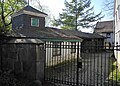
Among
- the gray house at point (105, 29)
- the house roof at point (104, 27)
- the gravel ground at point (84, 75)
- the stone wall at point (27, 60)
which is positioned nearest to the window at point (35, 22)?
the gravel ground at point (84, 75)

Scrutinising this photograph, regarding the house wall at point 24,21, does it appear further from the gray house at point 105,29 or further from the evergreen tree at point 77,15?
the gray house at point 105,29

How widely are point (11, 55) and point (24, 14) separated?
9.20 metres

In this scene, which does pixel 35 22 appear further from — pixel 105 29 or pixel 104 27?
pixel 104 27

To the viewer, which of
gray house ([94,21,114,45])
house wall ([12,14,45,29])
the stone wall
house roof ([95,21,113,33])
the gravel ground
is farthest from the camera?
house roof ([95,21,113,33])

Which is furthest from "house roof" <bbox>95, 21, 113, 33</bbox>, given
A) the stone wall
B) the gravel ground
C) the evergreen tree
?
Result: the stone wall

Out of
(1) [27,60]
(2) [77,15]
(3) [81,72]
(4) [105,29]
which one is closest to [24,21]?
(1) [27,60]

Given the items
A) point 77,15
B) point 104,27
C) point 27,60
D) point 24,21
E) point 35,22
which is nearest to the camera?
point 27,60

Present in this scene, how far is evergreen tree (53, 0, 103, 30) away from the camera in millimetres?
38219

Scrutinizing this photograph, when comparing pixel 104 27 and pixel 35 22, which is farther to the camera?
pixel 104 27

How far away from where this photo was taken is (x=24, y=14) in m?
16.2

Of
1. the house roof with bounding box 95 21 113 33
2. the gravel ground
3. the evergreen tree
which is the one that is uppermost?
the evergreen tree

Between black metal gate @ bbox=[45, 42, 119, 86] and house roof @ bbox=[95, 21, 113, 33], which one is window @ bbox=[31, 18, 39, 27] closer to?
black metal gate @ bbox=[45, 42, 119, 86]

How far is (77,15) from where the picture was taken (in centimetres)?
3825

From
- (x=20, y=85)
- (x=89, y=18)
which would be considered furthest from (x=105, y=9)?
(x=89, y=18)
